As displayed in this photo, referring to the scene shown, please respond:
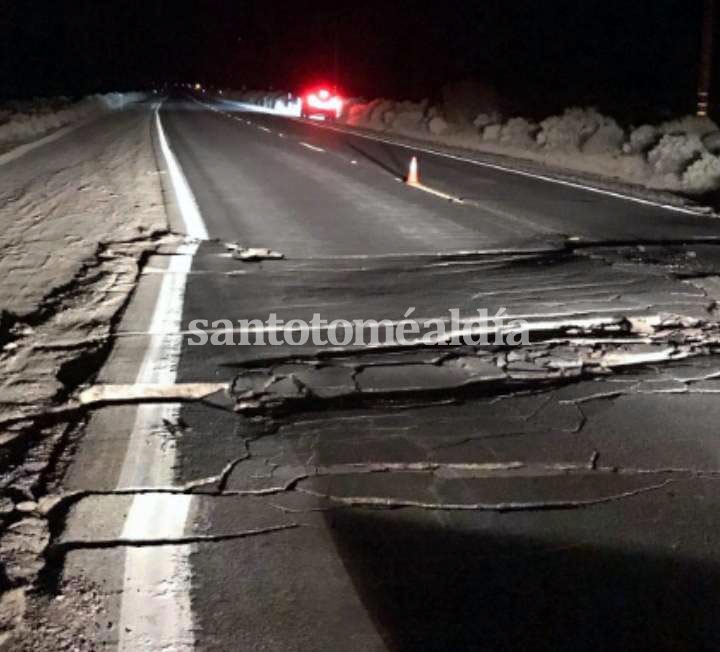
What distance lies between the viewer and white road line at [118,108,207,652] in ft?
12.9

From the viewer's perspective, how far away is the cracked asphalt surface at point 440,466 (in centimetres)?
409

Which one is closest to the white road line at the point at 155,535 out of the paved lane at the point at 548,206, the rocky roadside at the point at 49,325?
the rocky roadside at the point at 49,325

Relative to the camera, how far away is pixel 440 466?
556 cm

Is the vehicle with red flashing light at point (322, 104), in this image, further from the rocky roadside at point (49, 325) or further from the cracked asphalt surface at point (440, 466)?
the cracked asphalt surface at point (440, 466)

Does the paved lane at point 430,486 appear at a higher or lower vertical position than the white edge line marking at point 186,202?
lower

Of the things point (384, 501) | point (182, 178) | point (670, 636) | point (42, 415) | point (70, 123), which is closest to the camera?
point (670, 636)

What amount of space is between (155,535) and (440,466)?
1.70 meters

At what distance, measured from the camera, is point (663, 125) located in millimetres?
24875

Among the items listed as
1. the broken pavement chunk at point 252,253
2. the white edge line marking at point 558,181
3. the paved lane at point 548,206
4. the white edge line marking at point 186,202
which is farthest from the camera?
the white edge line marking at point 558,181

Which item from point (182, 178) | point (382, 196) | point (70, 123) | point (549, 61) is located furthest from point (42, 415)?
point (549, 61)

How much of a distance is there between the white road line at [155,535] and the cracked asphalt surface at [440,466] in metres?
0.07

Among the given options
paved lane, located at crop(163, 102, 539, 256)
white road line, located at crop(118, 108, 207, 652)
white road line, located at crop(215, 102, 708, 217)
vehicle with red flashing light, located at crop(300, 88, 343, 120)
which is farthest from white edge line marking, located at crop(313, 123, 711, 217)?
vehicle with red flashing light, located at crop(300, 88, 343, 120)

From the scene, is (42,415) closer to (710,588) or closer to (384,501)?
(384,501)

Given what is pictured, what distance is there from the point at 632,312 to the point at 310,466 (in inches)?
179
